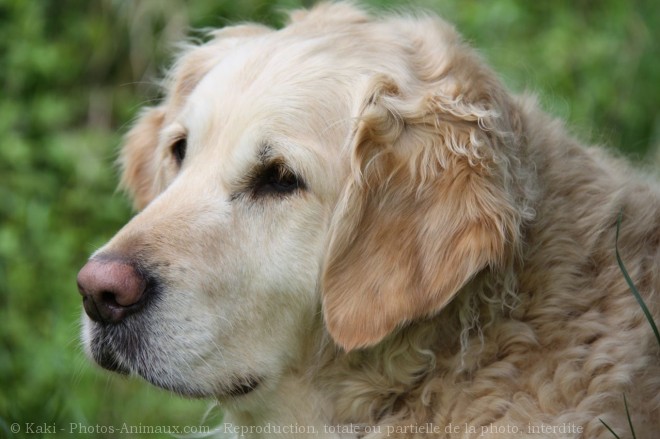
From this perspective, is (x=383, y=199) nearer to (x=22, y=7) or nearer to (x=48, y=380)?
(x=48, y=380)

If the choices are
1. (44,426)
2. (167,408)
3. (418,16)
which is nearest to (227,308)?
(44,426)

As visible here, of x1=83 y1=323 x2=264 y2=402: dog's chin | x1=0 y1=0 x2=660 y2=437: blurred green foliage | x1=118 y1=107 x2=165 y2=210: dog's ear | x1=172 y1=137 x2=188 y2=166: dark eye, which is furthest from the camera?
x1=0 y1=0 x2=660 y2=437: blurred green foliage

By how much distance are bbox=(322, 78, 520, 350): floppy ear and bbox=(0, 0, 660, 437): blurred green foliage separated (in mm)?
2920

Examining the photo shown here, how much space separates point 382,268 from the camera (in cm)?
303

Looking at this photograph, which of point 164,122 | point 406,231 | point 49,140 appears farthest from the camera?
point 49,140

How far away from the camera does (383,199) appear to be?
308 centimetres

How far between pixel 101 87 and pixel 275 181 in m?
4.49

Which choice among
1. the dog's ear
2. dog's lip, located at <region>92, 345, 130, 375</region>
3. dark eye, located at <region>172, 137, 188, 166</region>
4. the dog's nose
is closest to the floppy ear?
the dog's nose

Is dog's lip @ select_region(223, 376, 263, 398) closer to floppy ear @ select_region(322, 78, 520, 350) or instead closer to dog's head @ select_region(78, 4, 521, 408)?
dog's head @ select_region(78, 4, 521, 408)

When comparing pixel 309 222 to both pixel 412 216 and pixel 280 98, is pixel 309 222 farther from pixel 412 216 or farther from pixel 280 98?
pixel 280 98

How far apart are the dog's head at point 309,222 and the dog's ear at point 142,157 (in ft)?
3.14

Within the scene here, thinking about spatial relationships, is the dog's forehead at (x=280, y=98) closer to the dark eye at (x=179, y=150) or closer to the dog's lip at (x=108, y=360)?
the dark eye at (x=179, y=150)

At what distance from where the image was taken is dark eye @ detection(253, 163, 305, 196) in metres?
3.16

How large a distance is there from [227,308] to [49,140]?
4376 millimetres
